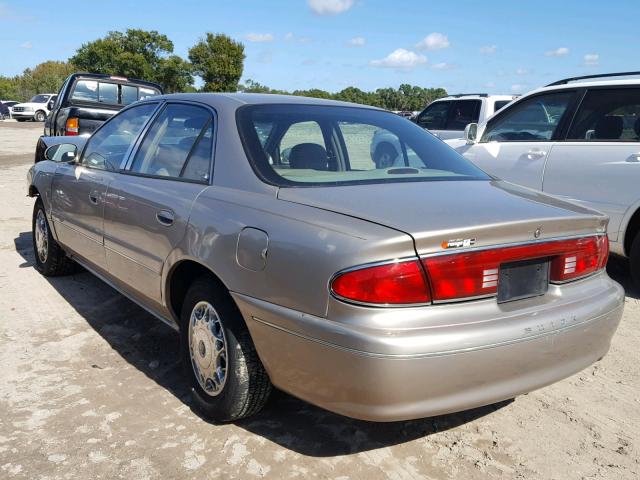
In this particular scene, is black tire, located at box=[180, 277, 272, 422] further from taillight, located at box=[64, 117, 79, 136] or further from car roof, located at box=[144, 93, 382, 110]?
taillight, located at box=[64, 117, 79, 136]

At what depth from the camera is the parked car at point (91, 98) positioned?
10.6 m

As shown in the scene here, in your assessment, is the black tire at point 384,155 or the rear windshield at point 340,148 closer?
the rear windshield at point 340,148

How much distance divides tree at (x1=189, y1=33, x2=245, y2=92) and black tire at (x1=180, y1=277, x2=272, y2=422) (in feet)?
156

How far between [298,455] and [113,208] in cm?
201

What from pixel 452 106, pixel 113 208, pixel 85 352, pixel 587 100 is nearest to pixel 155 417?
pixel 85 352

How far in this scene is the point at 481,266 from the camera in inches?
98.7

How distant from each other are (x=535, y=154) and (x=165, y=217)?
3947 mm

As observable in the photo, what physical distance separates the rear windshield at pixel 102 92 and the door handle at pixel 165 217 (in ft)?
29.3

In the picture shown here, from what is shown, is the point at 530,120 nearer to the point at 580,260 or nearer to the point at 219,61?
the point at 580,260

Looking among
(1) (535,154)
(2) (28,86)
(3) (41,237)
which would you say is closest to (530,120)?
(1) (535,154)

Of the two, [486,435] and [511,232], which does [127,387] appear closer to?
[486,435]

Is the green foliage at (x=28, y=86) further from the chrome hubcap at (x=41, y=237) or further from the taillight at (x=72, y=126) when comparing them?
the chrome hubcap at (x=41, y=237)

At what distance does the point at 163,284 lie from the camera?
3438mm

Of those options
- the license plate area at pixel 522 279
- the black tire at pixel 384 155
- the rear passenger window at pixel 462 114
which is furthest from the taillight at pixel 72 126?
the license plate area at pixel 522 279
